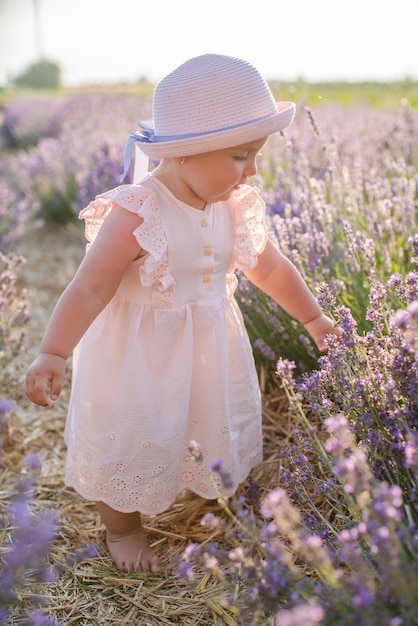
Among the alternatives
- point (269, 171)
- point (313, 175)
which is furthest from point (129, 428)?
point (269, 171)

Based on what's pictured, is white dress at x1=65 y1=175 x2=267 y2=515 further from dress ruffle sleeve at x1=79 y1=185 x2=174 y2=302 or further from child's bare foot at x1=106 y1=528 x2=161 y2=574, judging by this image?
child's bare foot at x1=106 y1=528 x2=161 y2=574

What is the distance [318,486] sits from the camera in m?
1.48

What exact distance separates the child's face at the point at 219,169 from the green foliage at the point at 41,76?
1889 inches

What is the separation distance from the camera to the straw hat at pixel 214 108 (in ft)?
5.38

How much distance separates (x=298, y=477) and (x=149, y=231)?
0.70 m

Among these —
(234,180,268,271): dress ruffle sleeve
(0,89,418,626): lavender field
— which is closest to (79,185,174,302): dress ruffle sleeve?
(234,180,268,271): dress ruffle sleeve

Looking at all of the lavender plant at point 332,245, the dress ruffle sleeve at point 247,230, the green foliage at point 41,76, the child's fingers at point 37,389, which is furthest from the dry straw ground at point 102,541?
the green foliage at point 41,76

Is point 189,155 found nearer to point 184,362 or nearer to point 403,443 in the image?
point 184,362

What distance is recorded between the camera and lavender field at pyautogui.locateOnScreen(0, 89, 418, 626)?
100 centimetres

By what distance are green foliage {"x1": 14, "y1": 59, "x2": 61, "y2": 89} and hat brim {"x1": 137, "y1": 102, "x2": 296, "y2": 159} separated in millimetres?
48014

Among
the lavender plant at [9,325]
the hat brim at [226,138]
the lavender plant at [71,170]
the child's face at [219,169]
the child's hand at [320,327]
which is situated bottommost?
the lavender plant at [71,170]

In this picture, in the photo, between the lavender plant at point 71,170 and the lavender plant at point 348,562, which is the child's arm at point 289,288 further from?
the lavender plant at point 71,170

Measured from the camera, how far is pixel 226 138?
1626mm

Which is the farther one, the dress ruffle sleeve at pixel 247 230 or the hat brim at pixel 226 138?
the dress ruffle sleeve at pixel 247 230
